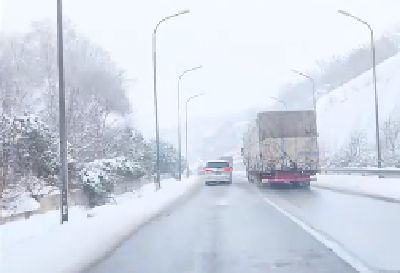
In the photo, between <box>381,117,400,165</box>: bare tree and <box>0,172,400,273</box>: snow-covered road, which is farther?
<box>381,117,400,165</box>: bare tree

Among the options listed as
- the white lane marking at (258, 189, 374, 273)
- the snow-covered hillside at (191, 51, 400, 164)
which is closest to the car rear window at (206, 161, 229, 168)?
the white lane marking at (258, 189, 374, 273)

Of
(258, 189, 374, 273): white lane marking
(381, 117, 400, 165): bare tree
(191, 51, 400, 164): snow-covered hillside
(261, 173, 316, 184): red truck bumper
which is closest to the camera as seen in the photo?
(258, 189, 374, 273): white lane marking

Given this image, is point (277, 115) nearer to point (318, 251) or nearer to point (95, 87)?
point (95, 87)

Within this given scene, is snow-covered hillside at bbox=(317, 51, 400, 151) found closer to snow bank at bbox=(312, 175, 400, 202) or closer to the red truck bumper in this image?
snow bank at bbox=(312, 175, 400, 202)

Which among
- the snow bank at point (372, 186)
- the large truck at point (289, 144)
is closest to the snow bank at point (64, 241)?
the snow bank at point (372, 186)

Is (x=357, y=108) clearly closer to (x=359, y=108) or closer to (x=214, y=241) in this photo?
(x=359, y=108)

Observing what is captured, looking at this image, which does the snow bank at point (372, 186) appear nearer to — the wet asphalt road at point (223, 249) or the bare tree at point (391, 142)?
the wet asphalt road at point (223, 249)

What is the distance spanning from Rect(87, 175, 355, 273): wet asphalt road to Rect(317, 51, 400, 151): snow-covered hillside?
71.8 metres

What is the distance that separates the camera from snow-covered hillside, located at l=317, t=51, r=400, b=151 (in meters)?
93.1

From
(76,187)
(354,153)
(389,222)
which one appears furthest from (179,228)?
(354,153)

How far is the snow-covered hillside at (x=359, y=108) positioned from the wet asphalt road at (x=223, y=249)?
71.8m

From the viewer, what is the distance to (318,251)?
11.4 meters

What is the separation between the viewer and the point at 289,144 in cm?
3297

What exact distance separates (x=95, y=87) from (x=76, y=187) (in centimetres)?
1585
